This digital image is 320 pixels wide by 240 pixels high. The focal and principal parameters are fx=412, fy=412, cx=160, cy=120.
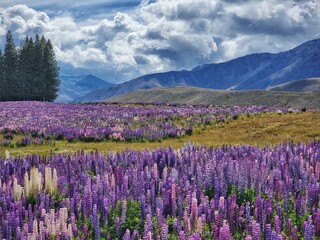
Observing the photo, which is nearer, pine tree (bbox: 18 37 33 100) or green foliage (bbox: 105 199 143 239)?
green foliage (bbox: 105 199 143 239)

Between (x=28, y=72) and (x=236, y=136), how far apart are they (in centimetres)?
9592

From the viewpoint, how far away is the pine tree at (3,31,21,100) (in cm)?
10969

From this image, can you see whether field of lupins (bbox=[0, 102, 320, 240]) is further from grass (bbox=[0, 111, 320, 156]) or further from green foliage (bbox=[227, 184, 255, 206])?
grass (bbox=[0, 111, 320, 156])

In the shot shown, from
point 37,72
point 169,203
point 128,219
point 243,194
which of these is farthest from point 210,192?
point 37,72

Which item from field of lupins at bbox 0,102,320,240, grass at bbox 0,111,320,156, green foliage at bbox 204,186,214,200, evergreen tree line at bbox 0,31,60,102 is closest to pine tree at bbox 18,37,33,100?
evergreen tree line at bbox 0,31,60,102

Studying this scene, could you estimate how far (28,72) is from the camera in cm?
11081

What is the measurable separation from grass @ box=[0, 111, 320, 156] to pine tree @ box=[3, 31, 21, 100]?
91973mm

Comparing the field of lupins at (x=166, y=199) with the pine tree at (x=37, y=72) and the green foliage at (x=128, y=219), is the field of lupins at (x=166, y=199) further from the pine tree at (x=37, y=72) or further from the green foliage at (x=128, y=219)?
the pine tree at (x=37, y=72)

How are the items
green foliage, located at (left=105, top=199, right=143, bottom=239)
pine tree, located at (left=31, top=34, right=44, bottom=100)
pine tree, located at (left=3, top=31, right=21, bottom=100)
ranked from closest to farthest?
green foliage, located at (left=105, top=199, right=143, bottom=239), pine tree, located at (left=3, top=31, right=21, bottom=100), pine tree, located at (left=31, top=34, right=44, bottom=100)

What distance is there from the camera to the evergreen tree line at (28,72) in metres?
110

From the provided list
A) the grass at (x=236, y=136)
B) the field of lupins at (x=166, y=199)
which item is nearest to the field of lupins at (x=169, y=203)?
the field of lupins at (x=166, y=199)

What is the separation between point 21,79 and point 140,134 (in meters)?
93.4

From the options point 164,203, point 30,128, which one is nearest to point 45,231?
point 164,203

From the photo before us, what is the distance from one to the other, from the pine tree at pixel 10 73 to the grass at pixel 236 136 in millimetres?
91973
